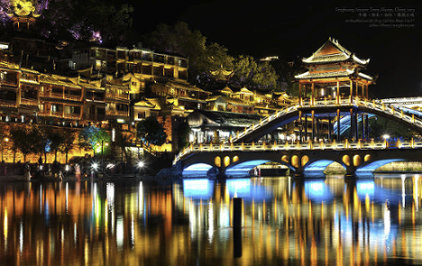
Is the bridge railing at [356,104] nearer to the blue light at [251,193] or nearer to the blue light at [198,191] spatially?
the blue light at [198,191]

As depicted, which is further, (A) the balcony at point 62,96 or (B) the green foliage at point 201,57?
(B) the green foliage at point 201,57

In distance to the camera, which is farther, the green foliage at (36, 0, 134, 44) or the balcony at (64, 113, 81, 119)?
the green foliage at (36, 0, 134, 44)

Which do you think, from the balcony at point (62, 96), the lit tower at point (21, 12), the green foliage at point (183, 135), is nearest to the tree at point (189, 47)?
the lit tower at point (21, 12)

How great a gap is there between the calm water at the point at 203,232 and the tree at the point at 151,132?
3547 centimetres

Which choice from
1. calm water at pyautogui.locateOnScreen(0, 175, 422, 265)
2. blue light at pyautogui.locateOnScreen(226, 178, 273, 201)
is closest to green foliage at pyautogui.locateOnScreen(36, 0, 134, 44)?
blue light at pyautogui.locateOnScreen(226, 178, 273, 201)

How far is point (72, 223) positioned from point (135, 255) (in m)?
6.89

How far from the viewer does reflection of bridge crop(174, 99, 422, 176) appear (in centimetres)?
5259

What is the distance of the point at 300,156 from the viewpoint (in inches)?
2258

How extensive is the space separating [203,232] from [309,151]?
38.7m

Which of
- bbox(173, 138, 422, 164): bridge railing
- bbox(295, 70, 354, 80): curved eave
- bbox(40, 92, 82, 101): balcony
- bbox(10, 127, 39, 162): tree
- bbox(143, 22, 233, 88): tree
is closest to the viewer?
bbox(173, 138, 422, 164): bridge railing

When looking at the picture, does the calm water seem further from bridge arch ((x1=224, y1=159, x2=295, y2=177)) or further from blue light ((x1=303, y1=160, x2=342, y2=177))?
bridge arch ((x1=224, y1=159, x2=295, y2=177))

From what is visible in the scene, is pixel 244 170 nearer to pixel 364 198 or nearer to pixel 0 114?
pixel 0 114

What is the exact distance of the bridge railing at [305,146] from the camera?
5144 cm

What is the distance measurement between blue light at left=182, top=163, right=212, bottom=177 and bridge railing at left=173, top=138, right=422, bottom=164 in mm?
1854
